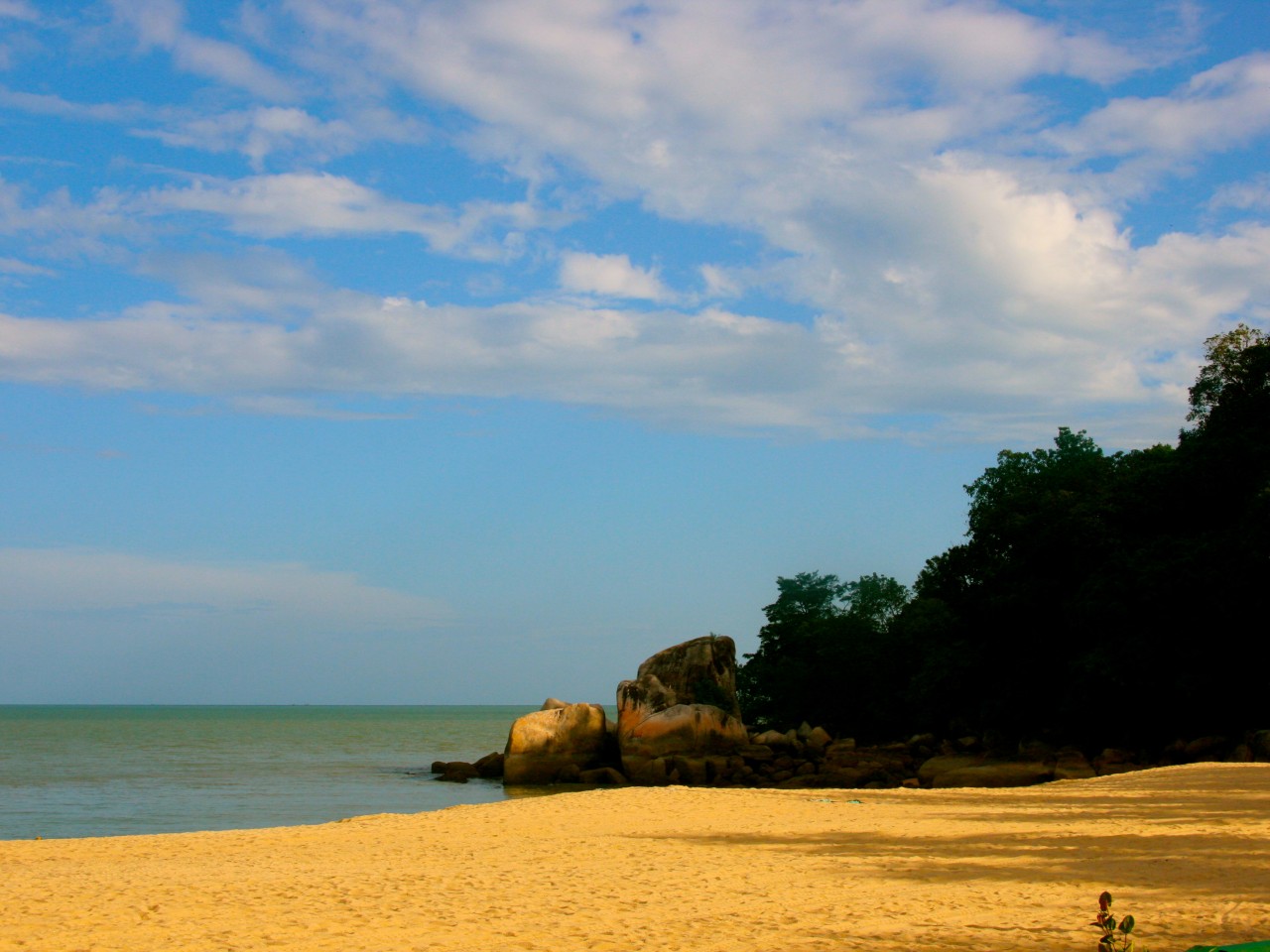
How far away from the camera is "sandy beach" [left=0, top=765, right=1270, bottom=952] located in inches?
373

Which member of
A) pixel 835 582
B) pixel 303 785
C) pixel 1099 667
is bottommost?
pixel 303 785

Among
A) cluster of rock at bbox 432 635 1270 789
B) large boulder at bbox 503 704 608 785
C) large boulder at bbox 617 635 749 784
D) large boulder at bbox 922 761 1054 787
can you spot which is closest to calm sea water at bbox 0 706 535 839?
large boulder at bbox 503 704 608 785

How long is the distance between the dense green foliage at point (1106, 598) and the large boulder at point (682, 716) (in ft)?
27.0

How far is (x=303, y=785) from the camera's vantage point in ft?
131

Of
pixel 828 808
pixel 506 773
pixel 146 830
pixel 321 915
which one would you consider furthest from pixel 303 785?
pixel 321 915

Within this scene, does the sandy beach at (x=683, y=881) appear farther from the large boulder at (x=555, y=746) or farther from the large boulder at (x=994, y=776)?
the large boulder at (x=555, y=746)

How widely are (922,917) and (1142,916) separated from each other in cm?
177

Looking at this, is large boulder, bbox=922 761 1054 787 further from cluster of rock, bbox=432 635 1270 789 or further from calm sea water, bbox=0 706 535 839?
calm sea water, bbox=0 706 535 839

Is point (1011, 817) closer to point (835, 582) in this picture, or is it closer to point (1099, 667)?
point (1099, 667)

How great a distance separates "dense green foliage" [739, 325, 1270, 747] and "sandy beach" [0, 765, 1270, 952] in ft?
43.2

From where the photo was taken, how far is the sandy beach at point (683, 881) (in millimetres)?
9469

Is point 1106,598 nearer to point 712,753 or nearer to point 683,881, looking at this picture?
point 712,753

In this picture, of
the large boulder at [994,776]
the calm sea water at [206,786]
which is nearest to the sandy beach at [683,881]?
the calm sea water at [206,786]

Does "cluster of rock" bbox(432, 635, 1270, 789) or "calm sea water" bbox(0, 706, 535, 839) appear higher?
"cluster of rock" bbox(432, 635, 1270, 789)
